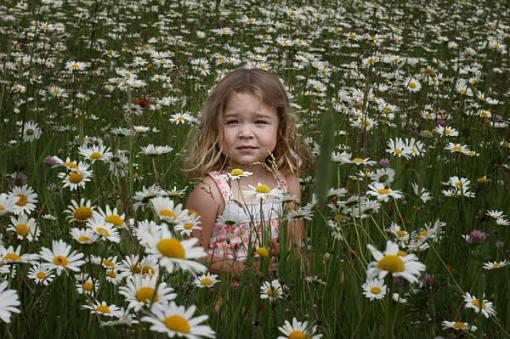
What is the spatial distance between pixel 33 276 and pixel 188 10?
6.23 m

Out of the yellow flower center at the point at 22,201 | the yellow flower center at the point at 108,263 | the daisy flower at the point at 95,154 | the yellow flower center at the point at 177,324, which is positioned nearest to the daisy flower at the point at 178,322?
the yellow flower center at the point at 177,324

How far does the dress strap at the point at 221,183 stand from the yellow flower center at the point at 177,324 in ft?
4.93

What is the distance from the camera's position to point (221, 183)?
99.4 inches

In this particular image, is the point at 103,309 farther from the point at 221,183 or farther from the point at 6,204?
the point at 221,183

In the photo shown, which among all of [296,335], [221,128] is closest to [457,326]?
[296,335]

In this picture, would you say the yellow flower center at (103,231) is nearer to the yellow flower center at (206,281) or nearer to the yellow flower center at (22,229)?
the yellow flower center at (22,229)

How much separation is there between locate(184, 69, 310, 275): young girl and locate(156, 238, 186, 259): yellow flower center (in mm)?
1328

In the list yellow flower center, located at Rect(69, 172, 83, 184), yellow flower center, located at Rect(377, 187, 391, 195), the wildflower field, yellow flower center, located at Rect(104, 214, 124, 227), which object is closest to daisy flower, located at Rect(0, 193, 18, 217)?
the wildflower field

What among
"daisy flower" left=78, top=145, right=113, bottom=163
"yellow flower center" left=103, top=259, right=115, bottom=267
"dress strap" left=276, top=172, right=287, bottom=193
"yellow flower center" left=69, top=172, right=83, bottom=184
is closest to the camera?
"yellow flower center" left=103, top=259, right=115, bottom=267

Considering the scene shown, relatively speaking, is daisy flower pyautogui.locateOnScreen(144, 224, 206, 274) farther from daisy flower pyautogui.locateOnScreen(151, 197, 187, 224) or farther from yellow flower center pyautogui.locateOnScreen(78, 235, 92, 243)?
yellow flower center pyautogui.locateOnScreen(78, 235, 92, 243)

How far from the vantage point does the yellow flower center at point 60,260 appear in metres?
1.42

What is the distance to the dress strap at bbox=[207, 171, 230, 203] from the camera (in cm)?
251

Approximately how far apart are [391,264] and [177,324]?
1.29ft

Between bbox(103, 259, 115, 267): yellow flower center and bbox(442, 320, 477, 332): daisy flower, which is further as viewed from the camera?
bbox(103, 259, 115, 267): yellow flower center
